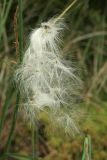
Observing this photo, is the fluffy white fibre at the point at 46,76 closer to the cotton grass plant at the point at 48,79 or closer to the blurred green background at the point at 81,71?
the cotton grass plant at the point at 48,79

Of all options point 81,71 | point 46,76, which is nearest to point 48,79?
point 46,76

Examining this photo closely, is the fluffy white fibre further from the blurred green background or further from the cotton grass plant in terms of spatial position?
the blurred green background

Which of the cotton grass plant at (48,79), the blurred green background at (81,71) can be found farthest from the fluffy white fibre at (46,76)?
the blurred green background at (81,71)

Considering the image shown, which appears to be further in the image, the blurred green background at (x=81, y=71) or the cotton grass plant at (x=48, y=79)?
the blurred green background at (x=81, y=71)

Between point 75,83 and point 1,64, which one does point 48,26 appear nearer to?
point 75,83

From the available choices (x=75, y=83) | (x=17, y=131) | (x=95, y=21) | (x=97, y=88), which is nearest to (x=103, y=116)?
(x=97, y=88)

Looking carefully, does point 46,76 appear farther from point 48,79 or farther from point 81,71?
point 81,71

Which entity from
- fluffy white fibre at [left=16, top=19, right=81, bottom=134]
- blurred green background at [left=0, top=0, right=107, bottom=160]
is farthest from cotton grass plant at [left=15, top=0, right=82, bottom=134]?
blurred green background at [left=0, top=0, right=107, bottom=160]
